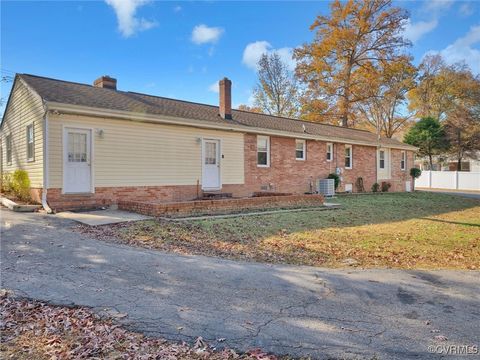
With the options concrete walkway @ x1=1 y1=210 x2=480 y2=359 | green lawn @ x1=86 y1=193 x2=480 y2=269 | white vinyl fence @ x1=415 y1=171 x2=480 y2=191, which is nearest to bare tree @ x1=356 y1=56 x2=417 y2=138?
white vinyl fence @ x1=415 y1=171 x2=480 y2=191

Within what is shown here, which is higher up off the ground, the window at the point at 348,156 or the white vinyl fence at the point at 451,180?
the window at the point at 348,156

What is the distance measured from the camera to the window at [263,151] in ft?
55.0

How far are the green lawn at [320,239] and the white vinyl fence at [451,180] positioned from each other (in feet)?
79.3

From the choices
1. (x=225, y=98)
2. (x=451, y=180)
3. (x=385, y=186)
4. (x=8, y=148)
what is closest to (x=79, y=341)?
(x=225, y=98)

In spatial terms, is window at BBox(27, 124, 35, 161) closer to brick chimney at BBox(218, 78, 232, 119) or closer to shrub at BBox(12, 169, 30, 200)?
shrub at BBox(12, 169, 30, 200)

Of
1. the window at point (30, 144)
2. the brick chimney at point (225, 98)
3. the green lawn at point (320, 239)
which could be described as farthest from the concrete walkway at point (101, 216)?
the brick chimney at point (225, 98)

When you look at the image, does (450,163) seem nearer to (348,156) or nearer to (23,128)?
(348,156)

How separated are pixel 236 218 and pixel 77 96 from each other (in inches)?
272

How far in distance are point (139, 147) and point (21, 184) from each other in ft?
15.1

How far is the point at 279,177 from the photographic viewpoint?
1739cm

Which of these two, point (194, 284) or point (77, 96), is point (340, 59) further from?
point (194, 284)

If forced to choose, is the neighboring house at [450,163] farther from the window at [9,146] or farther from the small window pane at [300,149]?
the window at [9,146]

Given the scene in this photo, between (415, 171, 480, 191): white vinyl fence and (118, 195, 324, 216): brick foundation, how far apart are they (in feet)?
81.4

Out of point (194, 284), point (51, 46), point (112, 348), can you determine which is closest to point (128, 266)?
point (194, 284)
